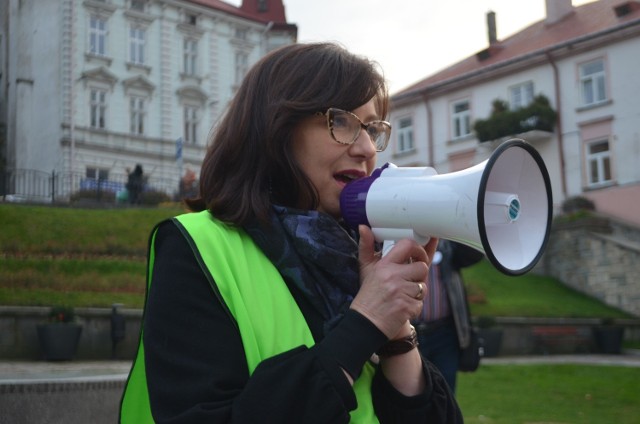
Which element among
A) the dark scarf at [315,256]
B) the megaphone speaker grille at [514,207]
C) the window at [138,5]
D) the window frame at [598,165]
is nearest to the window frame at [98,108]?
the window at [138,5]

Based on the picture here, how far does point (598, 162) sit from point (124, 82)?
20.5 metres

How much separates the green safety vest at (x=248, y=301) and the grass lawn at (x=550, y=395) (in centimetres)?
572

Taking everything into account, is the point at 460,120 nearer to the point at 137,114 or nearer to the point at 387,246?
the point at 137,114

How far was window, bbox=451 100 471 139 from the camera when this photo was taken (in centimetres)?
3672

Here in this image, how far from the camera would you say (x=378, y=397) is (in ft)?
6.56

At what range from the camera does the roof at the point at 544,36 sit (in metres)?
32.0

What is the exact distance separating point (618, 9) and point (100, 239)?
2329 cm

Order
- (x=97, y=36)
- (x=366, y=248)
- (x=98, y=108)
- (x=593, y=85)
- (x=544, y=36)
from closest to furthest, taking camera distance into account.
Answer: (x=366, y=248) < (x=593, y=85) < (x=97, y=36) < (x=544, y=36) < (x=98, y=108)

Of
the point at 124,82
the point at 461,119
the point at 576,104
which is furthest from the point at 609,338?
the point at 124,82

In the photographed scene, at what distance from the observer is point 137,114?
123ft

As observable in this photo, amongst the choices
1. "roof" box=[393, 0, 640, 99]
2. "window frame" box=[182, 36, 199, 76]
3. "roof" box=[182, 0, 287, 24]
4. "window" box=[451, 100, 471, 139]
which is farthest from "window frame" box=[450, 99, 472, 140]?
"window frame" box=[182, 36, 199, 76]

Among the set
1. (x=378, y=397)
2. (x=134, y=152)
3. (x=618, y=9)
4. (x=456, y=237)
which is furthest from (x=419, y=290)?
(x=134, y=152)

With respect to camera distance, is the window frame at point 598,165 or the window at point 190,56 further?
the window at point 190,56

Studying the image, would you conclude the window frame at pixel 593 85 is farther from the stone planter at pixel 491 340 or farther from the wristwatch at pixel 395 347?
the wristwatch at pixel 395 347
